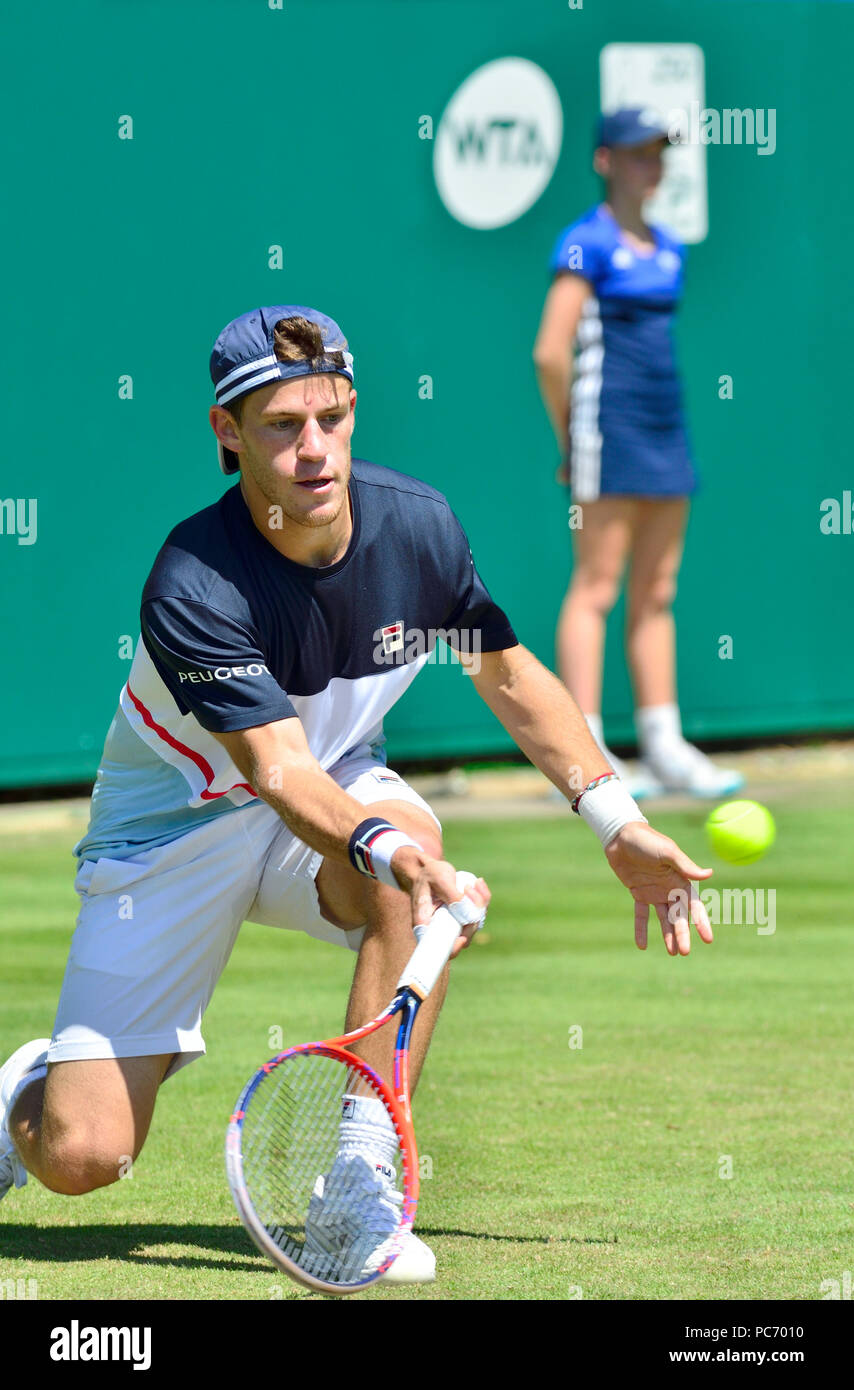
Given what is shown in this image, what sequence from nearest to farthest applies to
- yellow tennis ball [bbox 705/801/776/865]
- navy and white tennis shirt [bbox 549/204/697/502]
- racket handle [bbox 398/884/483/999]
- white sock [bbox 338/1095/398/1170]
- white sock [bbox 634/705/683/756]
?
racket handle [bbox 398/884/483/999]
white sock [bbox 338/1095/398/1170]
yellow tennis ball [bbox 705/801/776/865]
navy and white tennis shirt [bbox 549/204/697/502]
white sock [bbox 634/705/683/756]

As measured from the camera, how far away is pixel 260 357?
3650 mm

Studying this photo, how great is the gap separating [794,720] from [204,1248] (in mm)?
6749

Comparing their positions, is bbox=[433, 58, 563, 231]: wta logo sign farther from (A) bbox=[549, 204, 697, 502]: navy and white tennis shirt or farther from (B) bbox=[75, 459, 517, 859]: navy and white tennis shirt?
(B) bbox=[75, 459, 517, 859]: navy and white tennis shirt

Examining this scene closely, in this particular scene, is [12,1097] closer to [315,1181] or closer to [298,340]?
[315,1181]

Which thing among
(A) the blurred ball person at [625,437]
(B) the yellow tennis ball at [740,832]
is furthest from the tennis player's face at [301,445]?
(A) the blurred ball person at [625,437]

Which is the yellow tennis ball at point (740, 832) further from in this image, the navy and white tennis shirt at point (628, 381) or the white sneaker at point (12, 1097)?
the navy and white tennis shirt at point (628, 381)

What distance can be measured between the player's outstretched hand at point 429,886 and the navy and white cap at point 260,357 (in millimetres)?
871

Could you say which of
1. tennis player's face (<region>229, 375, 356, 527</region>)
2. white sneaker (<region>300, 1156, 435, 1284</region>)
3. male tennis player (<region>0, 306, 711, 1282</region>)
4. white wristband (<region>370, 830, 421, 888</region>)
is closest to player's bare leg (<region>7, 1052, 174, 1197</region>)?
male tennis player (<region>0, 306, 711, 1282</region>)

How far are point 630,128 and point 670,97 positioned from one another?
47.3 inches

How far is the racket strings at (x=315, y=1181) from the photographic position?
132 inches

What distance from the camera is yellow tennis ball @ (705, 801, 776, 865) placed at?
4.91m

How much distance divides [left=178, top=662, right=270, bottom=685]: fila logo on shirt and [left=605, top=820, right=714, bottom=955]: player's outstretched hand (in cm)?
73
